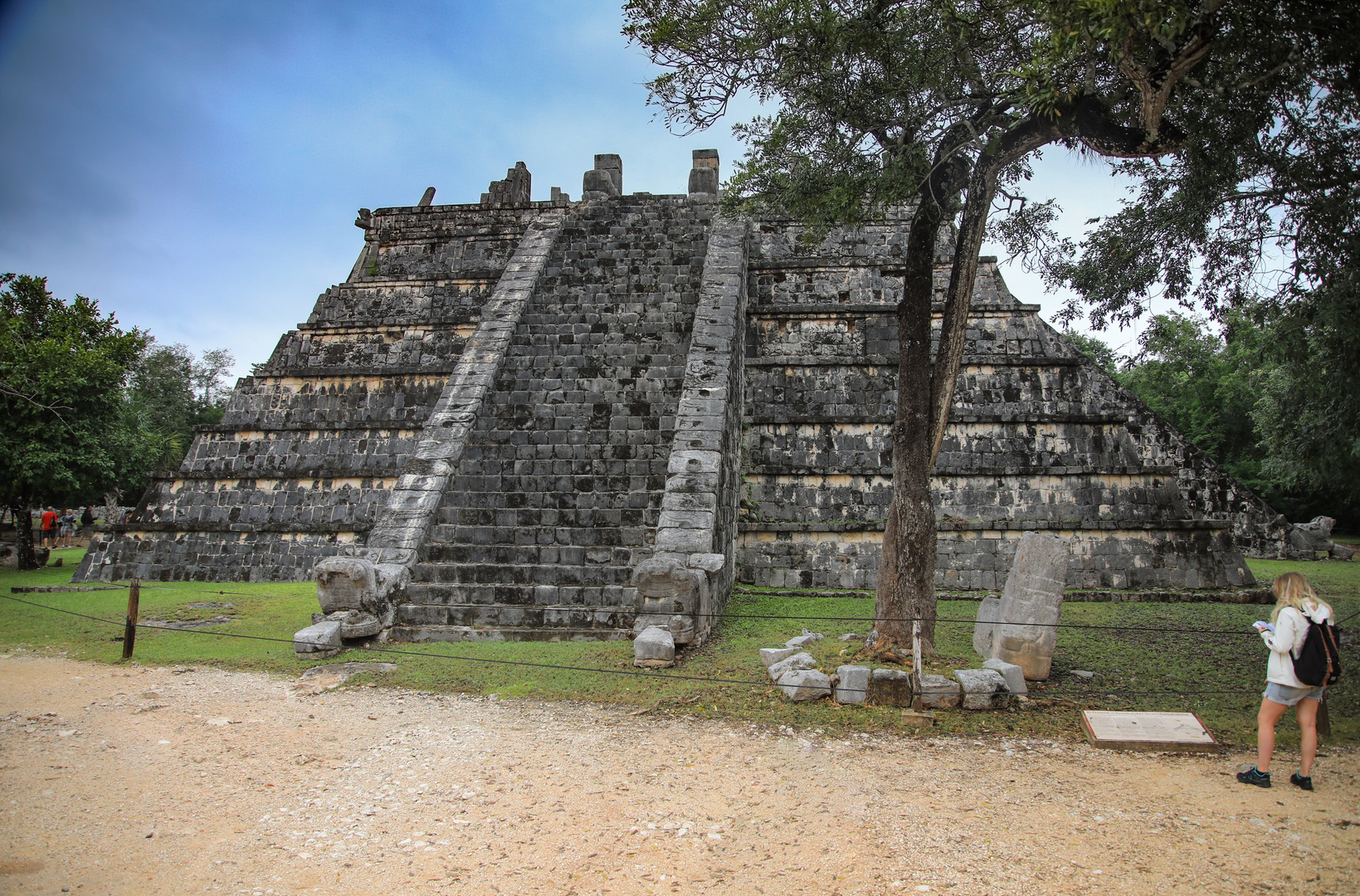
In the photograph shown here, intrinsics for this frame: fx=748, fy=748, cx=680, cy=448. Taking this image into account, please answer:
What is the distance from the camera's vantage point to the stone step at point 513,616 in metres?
8.19

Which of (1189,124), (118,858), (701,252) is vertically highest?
(701,252)

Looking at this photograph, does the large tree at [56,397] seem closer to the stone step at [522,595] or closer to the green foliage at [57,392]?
the green foliage at [57,392]

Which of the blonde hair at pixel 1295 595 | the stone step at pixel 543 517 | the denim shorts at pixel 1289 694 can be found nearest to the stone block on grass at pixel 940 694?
the denim shorts at pixel 1289 694

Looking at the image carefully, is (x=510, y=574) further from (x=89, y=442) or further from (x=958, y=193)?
(x=89, y=442)

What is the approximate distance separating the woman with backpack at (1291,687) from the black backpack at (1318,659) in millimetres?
19

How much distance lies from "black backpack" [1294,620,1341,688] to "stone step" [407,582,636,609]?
18.9 feet

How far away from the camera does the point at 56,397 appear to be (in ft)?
49.0

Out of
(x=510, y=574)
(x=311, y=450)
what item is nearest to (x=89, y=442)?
(x=311, y=450)

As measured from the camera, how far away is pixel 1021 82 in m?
6.73

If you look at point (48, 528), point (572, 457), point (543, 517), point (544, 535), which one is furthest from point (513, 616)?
point (48, 528)

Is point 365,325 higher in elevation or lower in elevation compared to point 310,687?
higher

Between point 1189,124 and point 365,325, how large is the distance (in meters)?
13.0

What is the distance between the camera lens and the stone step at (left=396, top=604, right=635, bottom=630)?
8.19 metres

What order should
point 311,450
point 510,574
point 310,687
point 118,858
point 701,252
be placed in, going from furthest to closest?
point 701,252, point 311,450, point 510,574, point 310,687, point 118,858
